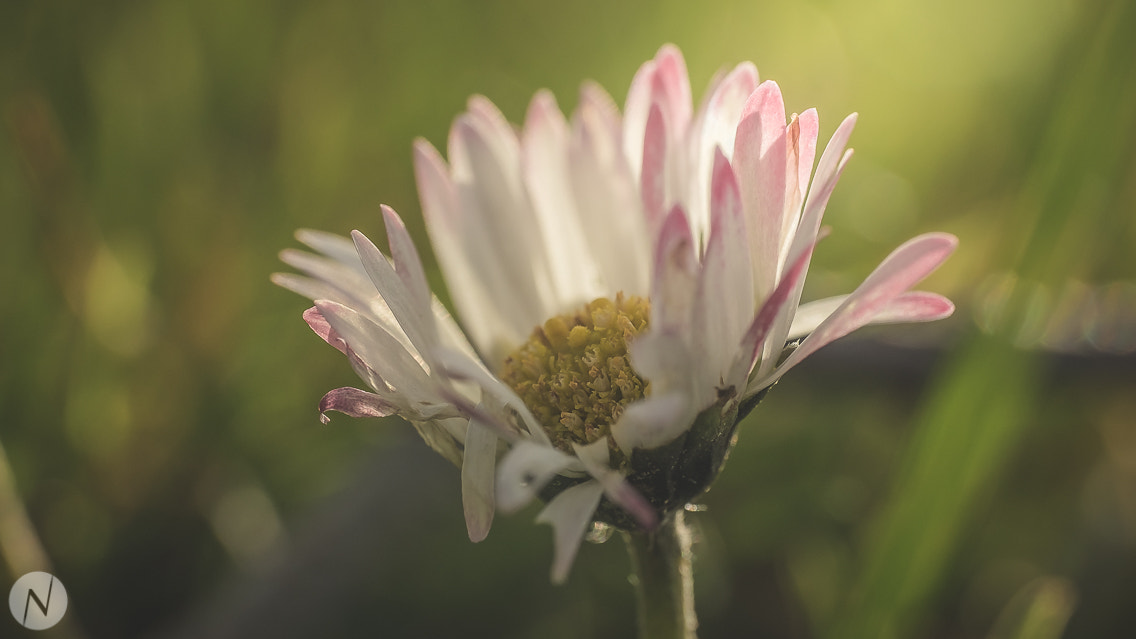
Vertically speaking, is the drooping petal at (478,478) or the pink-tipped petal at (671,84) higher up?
the pink-tipped petal at (671,84)

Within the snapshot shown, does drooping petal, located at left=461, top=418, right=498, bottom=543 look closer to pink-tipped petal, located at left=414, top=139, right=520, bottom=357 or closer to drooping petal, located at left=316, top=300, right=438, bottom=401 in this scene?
drooping petal, located at left=316, top=300, right=438, bottom=401

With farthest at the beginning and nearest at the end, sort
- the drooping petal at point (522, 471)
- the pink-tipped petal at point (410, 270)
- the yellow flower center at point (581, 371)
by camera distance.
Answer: the yellow flower center at point (581, 371), the pink-tipped petal at point (410, 270), the drooping petal at point (522, 471)

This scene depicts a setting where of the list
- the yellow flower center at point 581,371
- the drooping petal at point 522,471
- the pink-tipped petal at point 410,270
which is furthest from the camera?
the yellow flower center at point 581,371

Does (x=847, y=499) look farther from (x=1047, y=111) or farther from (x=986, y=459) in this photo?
(x=1047, y=111)

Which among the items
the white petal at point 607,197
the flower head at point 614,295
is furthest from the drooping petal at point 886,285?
the white petal at point 607,197

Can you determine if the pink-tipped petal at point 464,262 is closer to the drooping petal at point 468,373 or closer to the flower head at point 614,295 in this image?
the flower head at point 614,295

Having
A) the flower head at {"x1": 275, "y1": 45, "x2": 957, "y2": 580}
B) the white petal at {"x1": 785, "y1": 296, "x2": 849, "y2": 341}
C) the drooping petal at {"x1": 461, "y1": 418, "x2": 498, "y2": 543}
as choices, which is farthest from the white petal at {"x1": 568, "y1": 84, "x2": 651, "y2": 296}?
the drooping petal at {"x1": 461, "y1": 418, "x2": 498, "y2": 543}

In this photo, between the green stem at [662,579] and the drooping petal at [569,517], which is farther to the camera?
the green stem at [662,579]

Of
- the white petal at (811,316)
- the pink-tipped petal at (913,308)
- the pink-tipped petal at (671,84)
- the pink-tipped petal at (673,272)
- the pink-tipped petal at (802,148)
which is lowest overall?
the white petal at (811,316)

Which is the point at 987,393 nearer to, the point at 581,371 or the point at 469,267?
the point at 581,371
